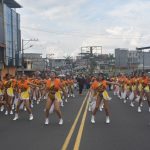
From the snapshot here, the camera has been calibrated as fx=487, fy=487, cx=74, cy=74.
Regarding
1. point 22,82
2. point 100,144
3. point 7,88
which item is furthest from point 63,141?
point 7,88

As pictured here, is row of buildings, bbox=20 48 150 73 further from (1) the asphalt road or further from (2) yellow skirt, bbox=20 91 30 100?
(1) the asphalt road

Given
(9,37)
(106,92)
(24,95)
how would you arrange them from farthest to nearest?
(9,37), (24,95), (106,92)

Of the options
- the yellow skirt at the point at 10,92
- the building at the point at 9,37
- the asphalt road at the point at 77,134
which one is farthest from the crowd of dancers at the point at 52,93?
the building at the point at 9,37

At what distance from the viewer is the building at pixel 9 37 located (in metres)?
73.2

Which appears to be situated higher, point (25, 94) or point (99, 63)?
point (25, 94)

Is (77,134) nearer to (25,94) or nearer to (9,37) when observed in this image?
(25,94)

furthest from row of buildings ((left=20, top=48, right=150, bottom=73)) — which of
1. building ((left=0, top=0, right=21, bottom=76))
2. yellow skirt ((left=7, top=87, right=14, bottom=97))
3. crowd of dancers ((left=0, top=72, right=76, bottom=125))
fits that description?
yellow skirt ((left=7, top=87, right=14, bottom=97))

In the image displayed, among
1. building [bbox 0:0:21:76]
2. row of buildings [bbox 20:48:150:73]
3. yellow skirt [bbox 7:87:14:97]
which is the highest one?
building [bbox 0:0:21:76]

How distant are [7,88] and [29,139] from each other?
9.45 m

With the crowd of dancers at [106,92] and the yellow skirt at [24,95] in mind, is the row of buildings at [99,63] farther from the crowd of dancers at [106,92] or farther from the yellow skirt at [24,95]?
the yellow skirt at [24,95]

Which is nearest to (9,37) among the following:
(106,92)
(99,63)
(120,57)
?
(120,57)

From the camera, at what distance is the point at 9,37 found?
79125mm

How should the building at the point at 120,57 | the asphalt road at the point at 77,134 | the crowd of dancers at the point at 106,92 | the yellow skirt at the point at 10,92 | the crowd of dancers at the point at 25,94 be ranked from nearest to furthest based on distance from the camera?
the asphalt road at the point at 77,134, the crowd of dancers at the point at 25,94, the crowd of dancers at the point at 106,92, the yellow skirt at the point at 10,92, the building at the point at 120,57

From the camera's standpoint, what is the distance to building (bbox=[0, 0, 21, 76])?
73.2 metres
